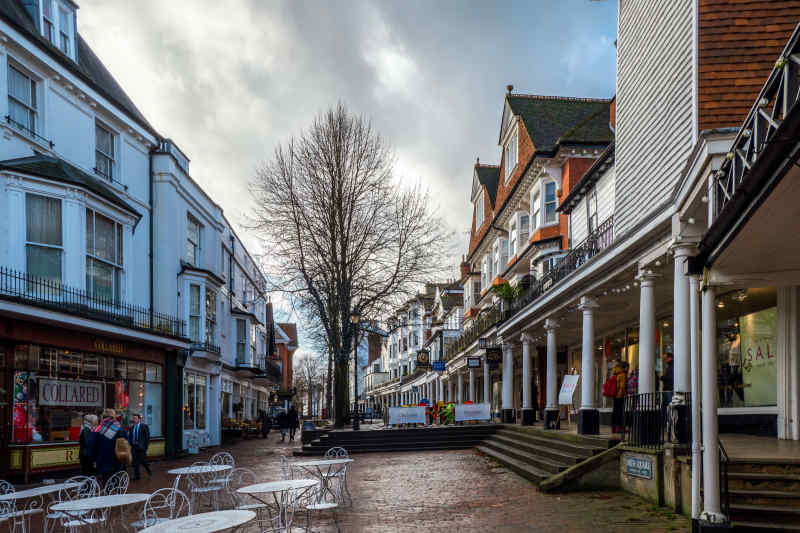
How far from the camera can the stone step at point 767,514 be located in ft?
25.6

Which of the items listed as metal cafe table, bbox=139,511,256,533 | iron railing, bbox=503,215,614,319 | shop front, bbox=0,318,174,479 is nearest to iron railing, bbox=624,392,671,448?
iron railing, bbox=503,215,614,319

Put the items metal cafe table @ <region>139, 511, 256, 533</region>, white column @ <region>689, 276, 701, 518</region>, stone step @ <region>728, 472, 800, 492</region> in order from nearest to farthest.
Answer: metal cafe table @ <region>139, 511, 256, 533</region>, white column @ <region>689, 276, 701, 518</region>, stone step @ <region>728, 472, 800, 492</region>

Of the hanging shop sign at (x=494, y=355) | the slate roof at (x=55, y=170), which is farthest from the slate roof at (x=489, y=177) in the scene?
the slate roof at (x=55, y=170)

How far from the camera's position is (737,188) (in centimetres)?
588

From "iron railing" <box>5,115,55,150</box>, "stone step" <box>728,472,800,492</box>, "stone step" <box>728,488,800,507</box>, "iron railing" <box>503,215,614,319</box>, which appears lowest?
"stone step" <box>728,488,800,507</box>

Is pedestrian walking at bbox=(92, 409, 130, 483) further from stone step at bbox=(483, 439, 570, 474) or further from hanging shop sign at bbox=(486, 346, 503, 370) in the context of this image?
hanging shop sign at bbox=(486, 346, 503, 370)

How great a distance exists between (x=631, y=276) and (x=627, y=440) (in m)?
3.31

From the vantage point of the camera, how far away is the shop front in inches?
588

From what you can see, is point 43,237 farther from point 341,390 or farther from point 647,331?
point 341,390

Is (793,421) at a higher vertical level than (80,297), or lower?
lower

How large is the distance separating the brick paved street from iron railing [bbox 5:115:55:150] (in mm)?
8724

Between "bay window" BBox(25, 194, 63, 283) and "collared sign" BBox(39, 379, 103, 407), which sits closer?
"bay window" BBox(25, 194, 63, 283)

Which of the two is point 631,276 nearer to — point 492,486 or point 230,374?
point 492,486

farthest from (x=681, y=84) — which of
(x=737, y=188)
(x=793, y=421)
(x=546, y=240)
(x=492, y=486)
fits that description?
(x=546, y=240)
